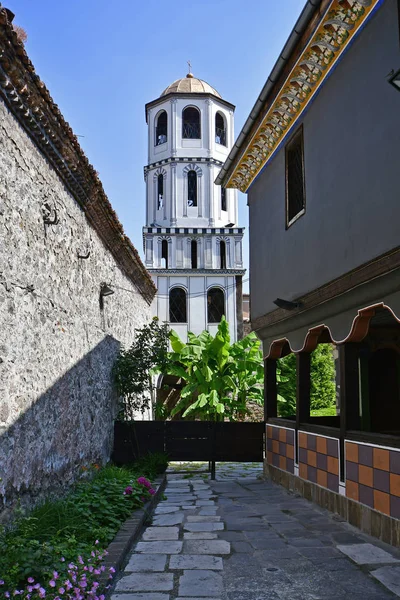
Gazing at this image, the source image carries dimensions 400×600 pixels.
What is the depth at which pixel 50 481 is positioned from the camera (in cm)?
622

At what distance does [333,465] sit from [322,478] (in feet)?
1.34

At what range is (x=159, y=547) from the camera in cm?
539

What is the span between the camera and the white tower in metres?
27.0

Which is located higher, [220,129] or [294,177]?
[220,129]

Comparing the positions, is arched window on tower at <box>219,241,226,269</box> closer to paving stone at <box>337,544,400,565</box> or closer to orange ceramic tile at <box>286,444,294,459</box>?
orange ceramic tile at <box>286,444,294,459</box>

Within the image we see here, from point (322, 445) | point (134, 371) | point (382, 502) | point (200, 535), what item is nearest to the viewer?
point (382, 502)

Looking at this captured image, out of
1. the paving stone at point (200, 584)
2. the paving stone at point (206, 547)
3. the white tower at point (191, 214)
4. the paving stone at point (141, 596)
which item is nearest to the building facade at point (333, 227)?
the paving stone at point (206, 547)

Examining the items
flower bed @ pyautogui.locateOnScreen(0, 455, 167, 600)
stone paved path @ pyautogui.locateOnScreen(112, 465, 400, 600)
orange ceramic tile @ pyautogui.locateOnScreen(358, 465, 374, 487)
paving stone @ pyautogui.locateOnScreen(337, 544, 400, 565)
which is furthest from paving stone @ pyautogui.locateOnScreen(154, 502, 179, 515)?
paving stone @ pyautogui.locateOnScreen(337, 544, 400, 565)

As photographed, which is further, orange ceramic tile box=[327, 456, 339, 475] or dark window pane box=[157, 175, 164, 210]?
dark window pane box=[157, 175, 164, 210]

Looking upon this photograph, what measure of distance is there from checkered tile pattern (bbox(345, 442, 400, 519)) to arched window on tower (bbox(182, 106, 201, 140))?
24.6 m

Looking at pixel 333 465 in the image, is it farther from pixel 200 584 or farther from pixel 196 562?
pixel 200 584

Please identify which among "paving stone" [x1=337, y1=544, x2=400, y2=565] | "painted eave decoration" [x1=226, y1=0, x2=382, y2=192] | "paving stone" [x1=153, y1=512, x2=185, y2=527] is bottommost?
"paving stone" [x1=153, y1=512, x2=185, y2=527]

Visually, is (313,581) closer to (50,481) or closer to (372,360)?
(50,481)

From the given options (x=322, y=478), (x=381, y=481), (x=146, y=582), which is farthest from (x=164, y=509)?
(x=146, y=582)
